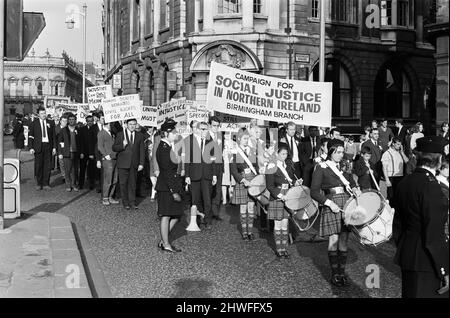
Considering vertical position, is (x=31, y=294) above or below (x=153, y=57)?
below

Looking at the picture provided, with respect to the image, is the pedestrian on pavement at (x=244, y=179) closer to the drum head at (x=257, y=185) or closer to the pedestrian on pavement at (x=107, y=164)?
the drum head at (x=257, y=185)

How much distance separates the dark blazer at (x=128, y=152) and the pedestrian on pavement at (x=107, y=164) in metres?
0.50

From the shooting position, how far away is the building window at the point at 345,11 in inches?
1346

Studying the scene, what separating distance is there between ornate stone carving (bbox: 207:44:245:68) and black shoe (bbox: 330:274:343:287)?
924 inches

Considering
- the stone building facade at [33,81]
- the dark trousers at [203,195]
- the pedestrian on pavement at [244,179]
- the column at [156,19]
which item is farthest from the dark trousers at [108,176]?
the stone building facade at [33,81]

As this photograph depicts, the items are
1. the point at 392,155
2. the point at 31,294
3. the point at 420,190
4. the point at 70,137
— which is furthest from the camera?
the point at 70,137

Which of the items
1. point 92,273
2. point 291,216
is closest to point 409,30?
point 291,216

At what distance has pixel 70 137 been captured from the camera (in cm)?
1697

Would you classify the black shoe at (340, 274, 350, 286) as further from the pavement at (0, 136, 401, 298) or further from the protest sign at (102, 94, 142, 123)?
the protest sign at (102, 94, 142, 123)

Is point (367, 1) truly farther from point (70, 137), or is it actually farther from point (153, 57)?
point (70, 137)

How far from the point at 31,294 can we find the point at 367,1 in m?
31.9

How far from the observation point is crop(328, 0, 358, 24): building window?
34188mm

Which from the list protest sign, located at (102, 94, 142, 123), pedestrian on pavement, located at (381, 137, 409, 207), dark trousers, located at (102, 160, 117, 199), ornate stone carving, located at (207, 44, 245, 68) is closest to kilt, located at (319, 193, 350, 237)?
pedestrian on pavement, located at (381, 137, 409, 207)

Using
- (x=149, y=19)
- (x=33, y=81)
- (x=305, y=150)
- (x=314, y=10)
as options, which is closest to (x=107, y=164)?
(x=305, y=150)
